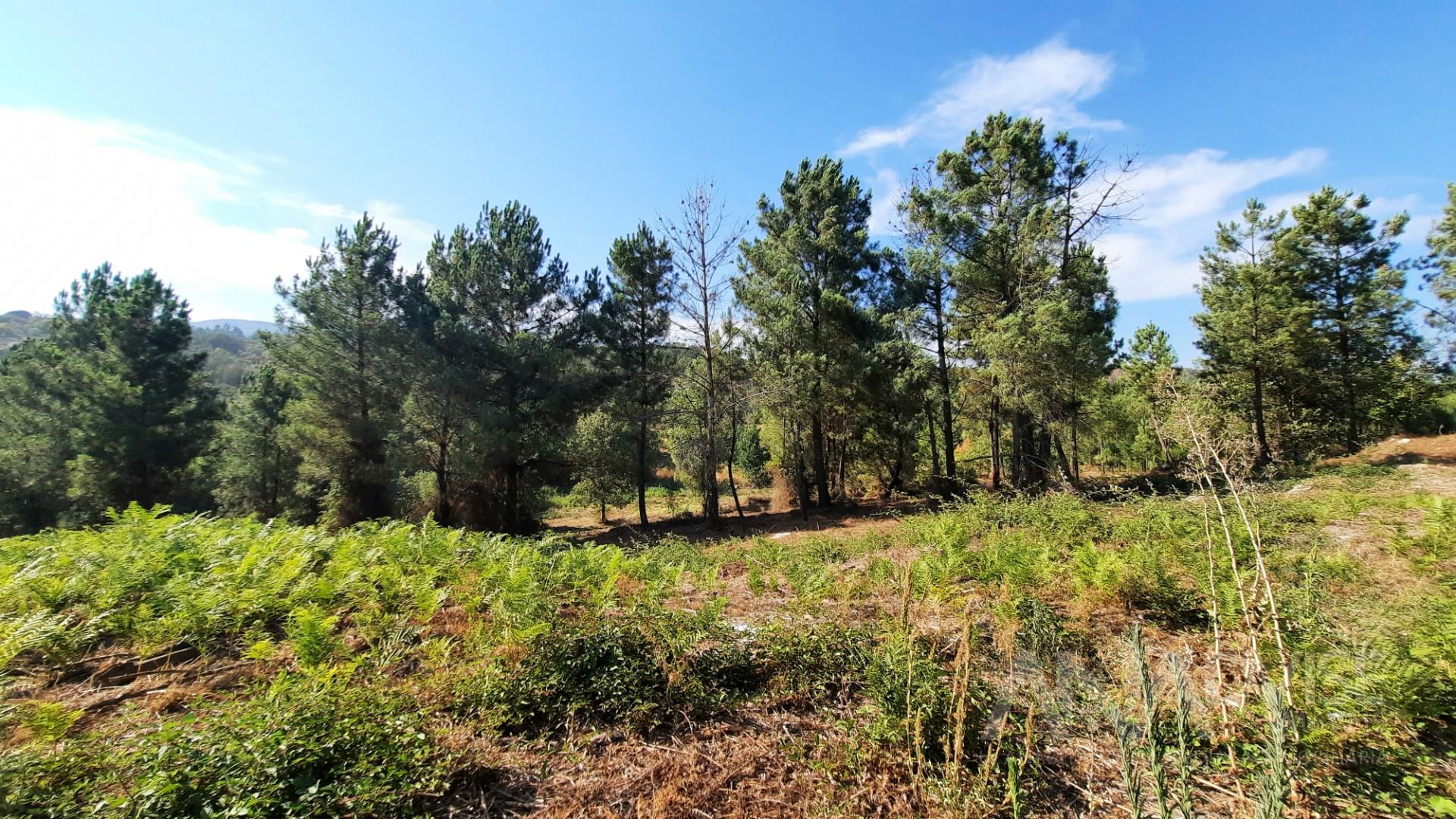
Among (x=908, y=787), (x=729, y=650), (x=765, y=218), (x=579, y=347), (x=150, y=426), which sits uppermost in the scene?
(x=765, y=218)

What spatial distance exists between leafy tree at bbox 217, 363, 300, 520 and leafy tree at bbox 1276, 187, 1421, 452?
3808 cm

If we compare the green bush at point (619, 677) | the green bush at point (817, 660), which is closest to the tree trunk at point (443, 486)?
the green bush at point (619, 677)

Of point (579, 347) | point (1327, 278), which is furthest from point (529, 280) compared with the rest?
point (1327, 278)

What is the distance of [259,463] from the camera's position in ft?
67.0

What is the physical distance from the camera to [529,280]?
17.9 metres

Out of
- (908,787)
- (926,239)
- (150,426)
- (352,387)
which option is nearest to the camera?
(908,787)

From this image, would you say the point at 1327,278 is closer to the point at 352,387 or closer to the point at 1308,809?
the point at 1308,809

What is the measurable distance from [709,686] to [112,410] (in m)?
27.8

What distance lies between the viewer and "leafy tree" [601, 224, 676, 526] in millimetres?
17844

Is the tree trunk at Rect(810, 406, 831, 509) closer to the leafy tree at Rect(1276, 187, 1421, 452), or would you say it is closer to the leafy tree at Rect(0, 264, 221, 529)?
the leafy tree at Rect(1276, 187, 1421, 452)

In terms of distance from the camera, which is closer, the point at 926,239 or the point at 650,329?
the point at 926,239

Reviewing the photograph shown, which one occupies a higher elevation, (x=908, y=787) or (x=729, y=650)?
(x=729, y=650)

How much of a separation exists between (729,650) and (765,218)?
55.0 ft

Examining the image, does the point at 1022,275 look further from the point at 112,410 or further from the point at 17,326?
the point at 17,326
